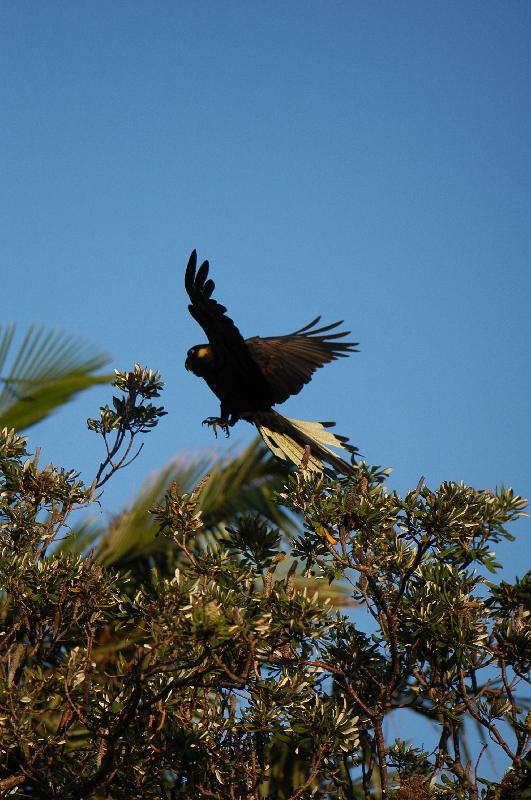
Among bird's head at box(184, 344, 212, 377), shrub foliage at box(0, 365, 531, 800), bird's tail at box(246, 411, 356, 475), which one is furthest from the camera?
bird's head at box(184, 344, 212, 377)

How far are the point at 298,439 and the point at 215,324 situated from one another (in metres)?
1.03

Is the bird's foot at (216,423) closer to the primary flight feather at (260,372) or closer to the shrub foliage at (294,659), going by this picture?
the primary flight feather at (260,372)

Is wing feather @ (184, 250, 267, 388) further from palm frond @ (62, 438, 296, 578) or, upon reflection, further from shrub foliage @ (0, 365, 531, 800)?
shrub foliage @ (0, 365, 531, 800)

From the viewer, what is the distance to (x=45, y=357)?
7117 millimetres

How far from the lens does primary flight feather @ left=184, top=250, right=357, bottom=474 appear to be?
6160 mm

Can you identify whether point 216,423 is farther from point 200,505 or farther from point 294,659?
point 294,659

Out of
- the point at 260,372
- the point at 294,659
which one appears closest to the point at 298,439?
the point at 260,372

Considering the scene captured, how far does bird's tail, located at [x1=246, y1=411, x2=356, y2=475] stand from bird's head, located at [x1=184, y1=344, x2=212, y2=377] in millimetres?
504

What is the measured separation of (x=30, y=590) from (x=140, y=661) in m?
1.09

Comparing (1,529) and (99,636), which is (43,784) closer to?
(1,529)

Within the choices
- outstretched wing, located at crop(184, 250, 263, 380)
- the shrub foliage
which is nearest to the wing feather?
outstretched wing, located at crop(184, 250, 263, 380)

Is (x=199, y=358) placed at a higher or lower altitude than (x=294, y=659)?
higher

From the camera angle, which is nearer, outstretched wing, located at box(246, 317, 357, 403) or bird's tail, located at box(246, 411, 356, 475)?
bird's tail, located at box(246, 411, 356, 475)

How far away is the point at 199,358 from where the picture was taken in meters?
6.95
